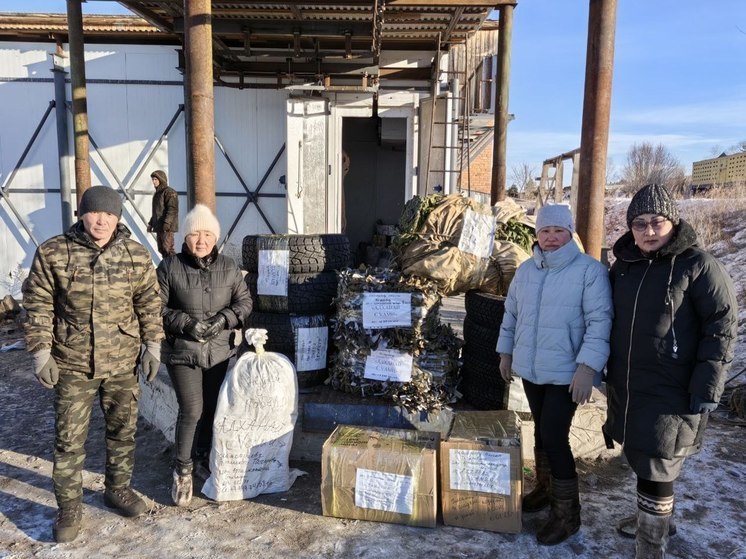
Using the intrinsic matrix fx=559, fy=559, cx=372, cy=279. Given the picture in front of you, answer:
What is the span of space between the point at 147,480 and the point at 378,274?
2.01 meters

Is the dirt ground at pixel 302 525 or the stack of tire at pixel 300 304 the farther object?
the stack of tire at pixel 300 304

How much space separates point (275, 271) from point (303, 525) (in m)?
1.72

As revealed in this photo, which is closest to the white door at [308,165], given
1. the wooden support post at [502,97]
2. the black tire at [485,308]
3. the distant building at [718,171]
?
the wooden support post at [502,97]

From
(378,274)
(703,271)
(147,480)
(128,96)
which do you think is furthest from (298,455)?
(128,96)

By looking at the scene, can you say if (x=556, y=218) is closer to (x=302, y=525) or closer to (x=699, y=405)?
(x=699, y=405)

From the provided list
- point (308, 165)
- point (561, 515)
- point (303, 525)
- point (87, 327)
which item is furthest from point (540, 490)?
point (308, 165)

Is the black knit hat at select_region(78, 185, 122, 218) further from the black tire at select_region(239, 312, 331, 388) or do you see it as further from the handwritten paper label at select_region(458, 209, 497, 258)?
the handwritten paper label at select_region(458, 209, 497, 258)

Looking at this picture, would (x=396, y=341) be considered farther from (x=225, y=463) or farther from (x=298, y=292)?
(x=225, y=463)

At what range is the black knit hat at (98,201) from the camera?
283 cm

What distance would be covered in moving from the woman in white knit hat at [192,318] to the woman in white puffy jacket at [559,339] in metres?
1.69

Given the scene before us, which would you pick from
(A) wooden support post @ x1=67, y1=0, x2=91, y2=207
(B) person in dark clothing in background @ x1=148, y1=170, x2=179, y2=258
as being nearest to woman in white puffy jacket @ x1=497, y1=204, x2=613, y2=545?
(A) wooden support post @ x1=67, y1=0, x2=91, y2=207

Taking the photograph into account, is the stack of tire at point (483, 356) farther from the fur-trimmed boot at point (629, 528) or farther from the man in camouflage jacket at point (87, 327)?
the man in camouflage jacket at point (87, 327)

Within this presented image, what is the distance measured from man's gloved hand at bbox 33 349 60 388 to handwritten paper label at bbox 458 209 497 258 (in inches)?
100

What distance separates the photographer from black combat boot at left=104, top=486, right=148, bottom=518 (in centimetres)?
311
